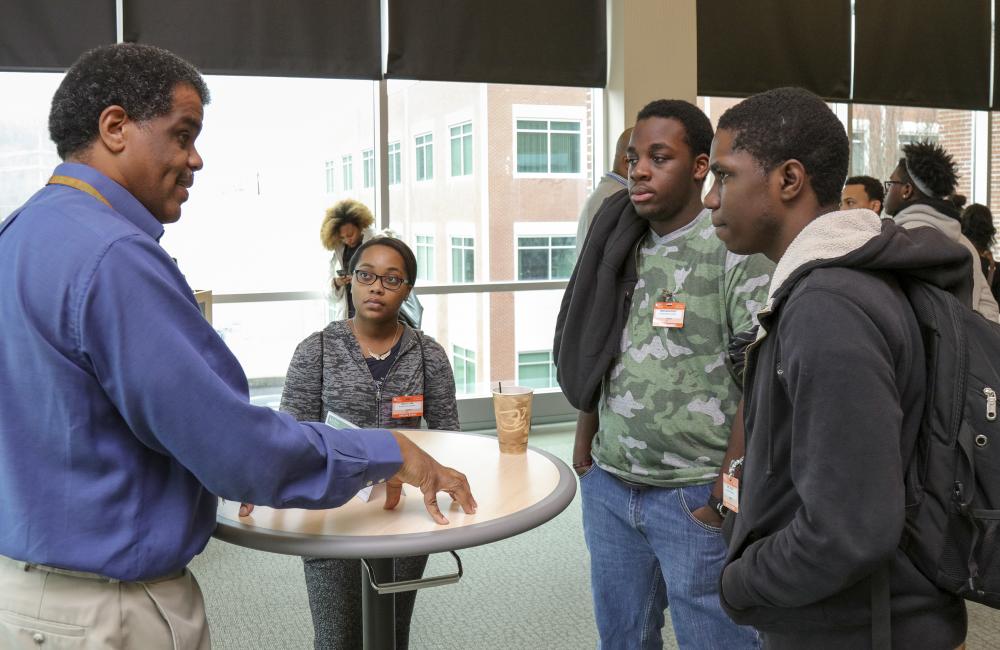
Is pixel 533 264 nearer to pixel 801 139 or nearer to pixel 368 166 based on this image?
pixel 368 166

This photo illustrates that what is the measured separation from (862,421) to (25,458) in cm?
111

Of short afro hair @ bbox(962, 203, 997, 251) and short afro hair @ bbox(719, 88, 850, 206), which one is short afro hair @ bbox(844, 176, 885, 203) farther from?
short afro hair @ bbox(719, 88, 850, 206)

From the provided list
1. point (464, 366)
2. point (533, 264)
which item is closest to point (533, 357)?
point (464, 366)

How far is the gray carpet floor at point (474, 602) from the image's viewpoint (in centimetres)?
294

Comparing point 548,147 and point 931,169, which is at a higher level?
point 548,147

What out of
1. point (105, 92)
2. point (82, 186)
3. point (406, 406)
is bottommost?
point (406, 406)

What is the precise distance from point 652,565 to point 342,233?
376 cm

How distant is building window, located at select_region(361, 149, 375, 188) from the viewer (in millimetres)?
5762

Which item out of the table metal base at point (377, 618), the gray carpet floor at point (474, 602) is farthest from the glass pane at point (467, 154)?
the table metal base at point (377, 618)

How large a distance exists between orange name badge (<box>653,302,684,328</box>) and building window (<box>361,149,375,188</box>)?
416 cm

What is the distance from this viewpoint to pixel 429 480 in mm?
1504

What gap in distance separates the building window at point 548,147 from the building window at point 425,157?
0.63m

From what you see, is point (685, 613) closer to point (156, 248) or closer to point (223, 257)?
point (156, 248)

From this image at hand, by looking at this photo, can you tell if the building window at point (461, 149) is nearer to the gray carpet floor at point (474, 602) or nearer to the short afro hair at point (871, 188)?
the short afro hair at point (871, 188)
